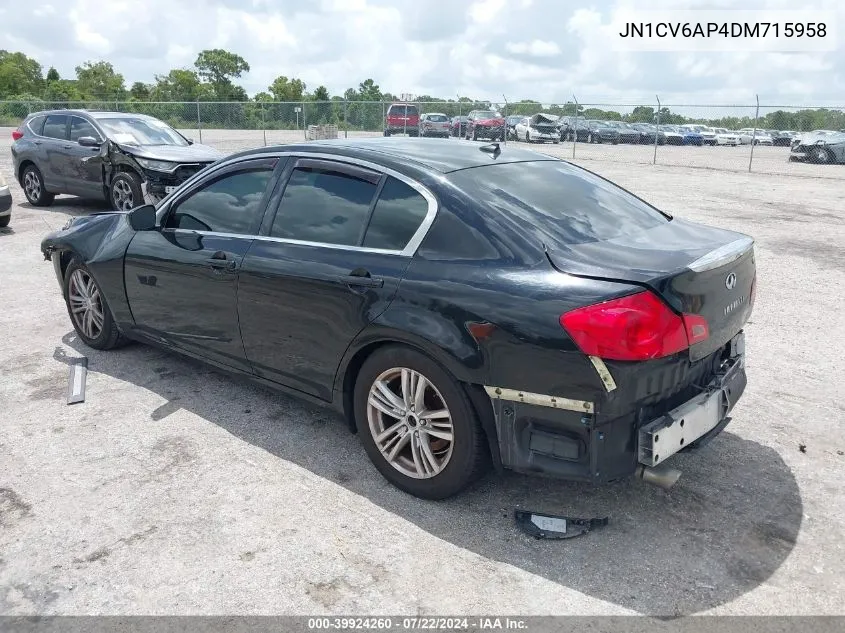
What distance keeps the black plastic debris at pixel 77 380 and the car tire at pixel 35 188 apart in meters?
8.73

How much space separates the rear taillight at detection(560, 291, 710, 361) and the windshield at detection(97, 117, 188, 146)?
992 centimetres

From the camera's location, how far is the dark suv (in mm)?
10430

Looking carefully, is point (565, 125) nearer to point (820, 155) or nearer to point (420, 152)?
point (820, 155)

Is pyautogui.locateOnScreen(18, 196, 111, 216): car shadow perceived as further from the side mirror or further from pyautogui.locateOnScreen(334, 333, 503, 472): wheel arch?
pyautogui.locateOnScreen(334, 333, 503, 472): wheel arch

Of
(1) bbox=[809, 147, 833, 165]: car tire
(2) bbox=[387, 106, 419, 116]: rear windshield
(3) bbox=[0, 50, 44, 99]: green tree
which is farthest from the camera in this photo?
(3) bbox=[0, 50, 44, 99]: green tree

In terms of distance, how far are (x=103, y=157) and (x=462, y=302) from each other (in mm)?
9590

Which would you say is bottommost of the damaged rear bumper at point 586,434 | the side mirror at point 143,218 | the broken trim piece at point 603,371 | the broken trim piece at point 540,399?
the damaged rear bumper at point 586,434

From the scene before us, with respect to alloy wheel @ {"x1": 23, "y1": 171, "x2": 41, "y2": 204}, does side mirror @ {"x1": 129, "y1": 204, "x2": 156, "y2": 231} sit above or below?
above

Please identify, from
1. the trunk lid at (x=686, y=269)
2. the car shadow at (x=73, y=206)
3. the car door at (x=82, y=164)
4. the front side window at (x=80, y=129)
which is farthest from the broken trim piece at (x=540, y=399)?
the car shadow at (x=73, y=206)

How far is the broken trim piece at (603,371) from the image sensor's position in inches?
107

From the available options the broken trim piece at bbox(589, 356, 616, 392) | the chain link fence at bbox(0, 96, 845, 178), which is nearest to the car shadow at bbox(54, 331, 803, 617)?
the broken trim piece at bbox(589, 356, 616, 392)

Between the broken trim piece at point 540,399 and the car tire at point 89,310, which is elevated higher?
the broken trim piece at point 540,399

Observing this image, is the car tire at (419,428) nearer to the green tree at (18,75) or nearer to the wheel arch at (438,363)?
the wheel arch at (438,363)

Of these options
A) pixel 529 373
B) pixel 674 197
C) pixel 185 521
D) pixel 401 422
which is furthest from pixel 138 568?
pixel 674 197
